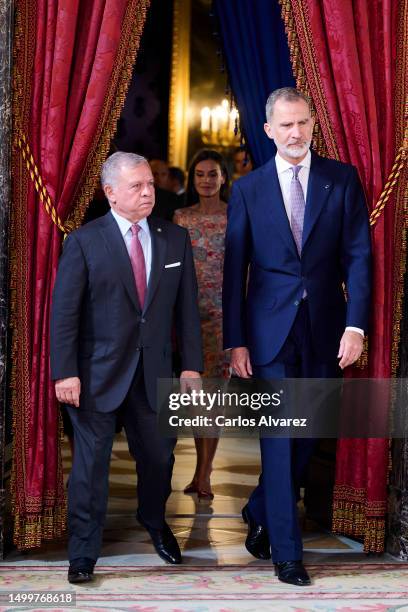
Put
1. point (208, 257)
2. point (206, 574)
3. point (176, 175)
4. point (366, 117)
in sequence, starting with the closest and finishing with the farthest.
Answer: point (206, 574)
point (366, 117)
point (208, 257)
point (176, 175)

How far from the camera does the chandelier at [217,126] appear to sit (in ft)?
36.8

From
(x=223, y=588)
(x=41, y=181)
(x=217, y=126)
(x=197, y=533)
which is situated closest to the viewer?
(x=223, y=588)

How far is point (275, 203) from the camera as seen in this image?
14.4 ft

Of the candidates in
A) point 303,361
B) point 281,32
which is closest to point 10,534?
point 303,361

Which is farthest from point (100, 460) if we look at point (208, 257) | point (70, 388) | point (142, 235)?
point (208, 257)

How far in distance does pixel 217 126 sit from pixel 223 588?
766 centimetres

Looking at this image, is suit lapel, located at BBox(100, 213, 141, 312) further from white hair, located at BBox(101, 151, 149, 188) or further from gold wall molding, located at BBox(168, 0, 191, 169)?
gold wall molding, located at BBox(168, 0, 191, 169)

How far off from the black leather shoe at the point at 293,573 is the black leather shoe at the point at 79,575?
0.73m

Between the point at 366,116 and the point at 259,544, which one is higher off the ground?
the point at 366,116

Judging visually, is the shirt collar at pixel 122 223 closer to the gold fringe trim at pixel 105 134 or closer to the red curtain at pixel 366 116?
the gold fringe trim at pixel 105 134

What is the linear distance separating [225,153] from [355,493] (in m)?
7.07

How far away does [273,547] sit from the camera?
4.31m

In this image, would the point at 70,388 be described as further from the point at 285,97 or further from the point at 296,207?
the point at 285,97

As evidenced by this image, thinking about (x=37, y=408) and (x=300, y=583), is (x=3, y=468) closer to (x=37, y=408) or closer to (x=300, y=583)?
(x=37, y=408)
